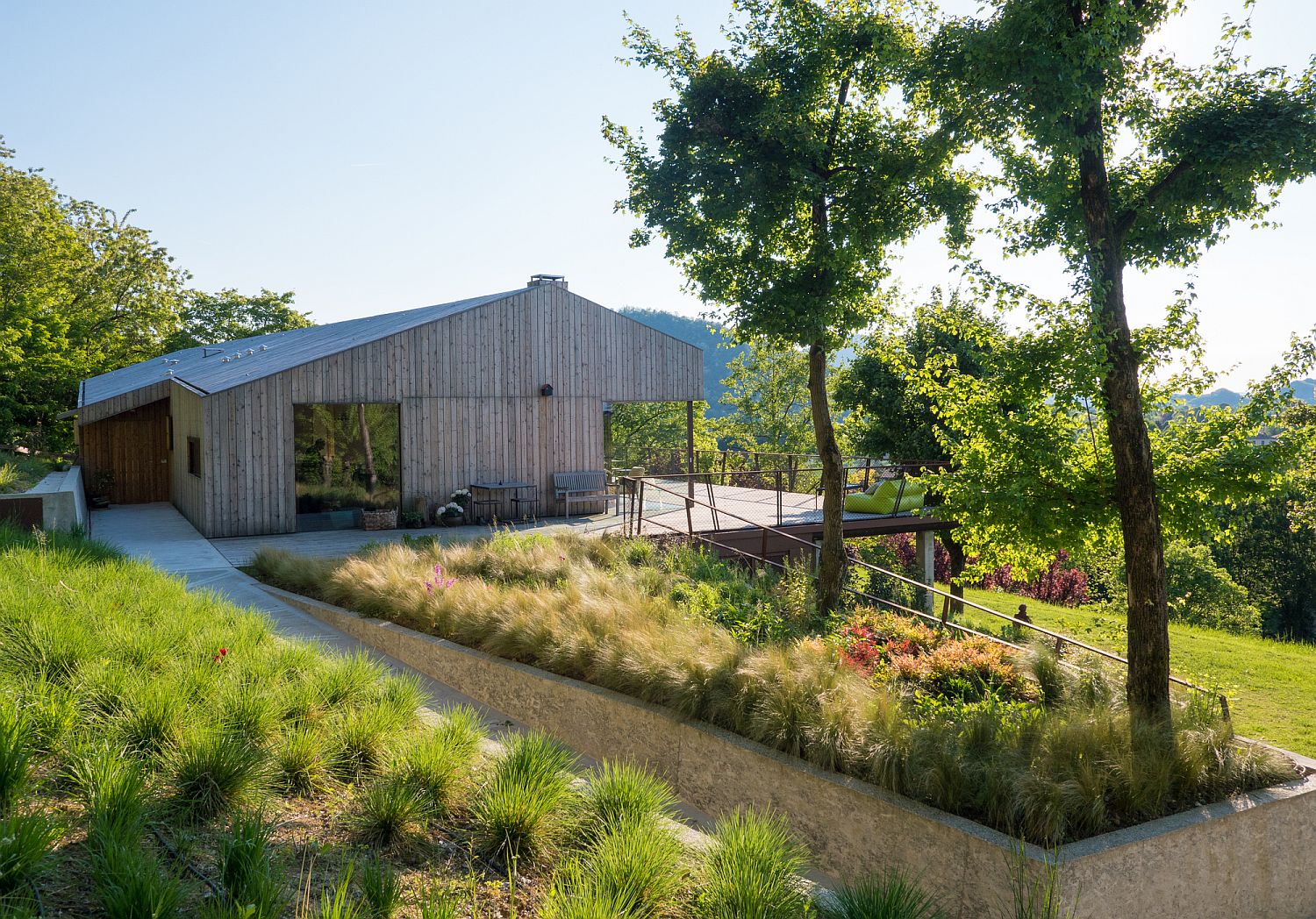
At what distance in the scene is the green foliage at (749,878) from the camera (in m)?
3.16

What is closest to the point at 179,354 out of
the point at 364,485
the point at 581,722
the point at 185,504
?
the point at 185,504

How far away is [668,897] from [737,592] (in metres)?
6.56

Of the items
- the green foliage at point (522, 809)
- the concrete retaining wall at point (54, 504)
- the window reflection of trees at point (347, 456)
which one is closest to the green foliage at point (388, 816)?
the green foliage at point (522, 809)

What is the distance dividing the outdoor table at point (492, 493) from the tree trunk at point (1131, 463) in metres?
12.7

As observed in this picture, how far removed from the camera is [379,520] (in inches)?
663

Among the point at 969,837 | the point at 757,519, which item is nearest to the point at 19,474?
the point at 757,519

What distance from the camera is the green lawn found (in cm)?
959

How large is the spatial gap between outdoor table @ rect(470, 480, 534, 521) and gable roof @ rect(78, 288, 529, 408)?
10.9 ft

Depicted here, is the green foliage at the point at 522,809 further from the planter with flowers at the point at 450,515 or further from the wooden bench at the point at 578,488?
the wooden bench at the point at 578,488

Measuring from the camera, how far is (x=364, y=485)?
16859 millimetres

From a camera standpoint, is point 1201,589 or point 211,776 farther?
point 1201,589

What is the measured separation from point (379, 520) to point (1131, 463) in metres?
13.5

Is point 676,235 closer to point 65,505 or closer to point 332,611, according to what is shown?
point 332,611

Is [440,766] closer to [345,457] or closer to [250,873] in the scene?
[250,873]
